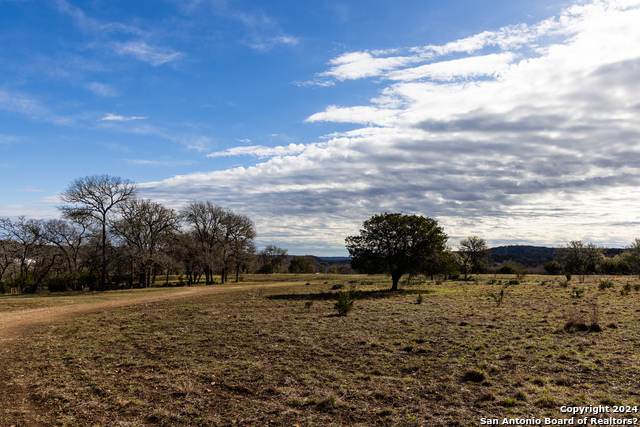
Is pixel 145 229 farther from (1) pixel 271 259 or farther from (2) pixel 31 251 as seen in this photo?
(1) pixel 271 259

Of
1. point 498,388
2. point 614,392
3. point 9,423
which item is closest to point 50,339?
point 9,423

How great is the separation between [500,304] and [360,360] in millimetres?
15794

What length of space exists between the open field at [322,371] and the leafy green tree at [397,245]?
18.9 m

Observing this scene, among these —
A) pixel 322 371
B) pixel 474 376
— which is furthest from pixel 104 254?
pixel 474 376

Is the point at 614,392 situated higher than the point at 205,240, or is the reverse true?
the point at 205,240

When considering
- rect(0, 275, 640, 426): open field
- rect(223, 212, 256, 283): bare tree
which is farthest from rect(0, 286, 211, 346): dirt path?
rect(223, 212, 256, 283): bare tree

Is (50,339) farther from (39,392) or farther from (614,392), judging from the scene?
(614,392)

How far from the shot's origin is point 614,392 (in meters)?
7.56

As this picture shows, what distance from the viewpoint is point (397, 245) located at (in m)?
36.7

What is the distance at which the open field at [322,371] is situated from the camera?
7.14m

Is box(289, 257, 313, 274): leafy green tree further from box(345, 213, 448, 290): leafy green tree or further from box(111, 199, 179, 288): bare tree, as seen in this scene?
box(345, 213, 448, 290): leafy green tree

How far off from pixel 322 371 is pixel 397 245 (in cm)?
2833

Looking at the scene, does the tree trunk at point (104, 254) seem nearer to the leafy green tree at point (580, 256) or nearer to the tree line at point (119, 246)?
the tree line at point (119, 246)

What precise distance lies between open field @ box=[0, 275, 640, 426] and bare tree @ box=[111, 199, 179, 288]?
2947 centimetres
